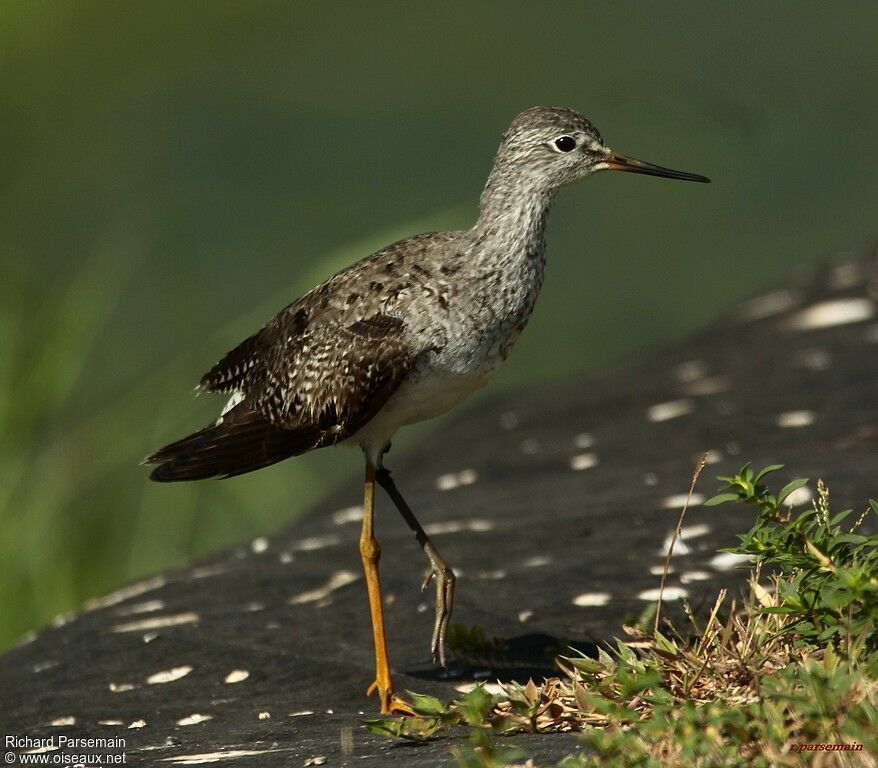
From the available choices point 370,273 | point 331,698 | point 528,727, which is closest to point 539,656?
point 331,698

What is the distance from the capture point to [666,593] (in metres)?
4.81

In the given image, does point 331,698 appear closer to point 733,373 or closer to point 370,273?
point 370,273

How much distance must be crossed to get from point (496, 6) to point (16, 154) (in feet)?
18.3

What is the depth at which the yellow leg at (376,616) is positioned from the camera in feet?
14.7

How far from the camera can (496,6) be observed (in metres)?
15.0

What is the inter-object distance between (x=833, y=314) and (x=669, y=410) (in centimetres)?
129

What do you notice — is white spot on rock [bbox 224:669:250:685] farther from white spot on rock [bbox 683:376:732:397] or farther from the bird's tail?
white spot on rock [bbox 683:376:732:397]

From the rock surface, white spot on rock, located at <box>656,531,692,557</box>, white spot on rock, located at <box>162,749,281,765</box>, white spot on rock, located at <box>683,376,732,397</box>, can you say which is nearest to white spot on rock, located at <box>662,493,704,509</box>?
the rock surface

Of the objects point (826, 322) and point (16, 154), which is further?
point (16, 154)

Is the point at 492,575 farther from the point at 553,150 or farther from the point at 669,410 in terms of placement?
the point at 669,410

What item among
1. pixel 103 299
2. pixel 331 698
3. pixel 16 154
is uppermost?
pixel 16 154

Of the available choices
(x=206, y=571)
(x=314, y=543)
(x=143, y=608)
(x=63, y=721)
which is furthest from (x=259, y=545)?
(x=63, y=721)

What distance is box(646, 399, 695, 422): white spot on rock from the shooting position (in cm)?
680

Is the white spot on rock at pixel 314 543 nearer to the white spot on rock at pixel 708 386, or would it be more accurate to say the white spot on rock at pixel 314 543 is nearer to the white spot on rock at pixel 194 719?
the white spot on rock at pixel 194 719
